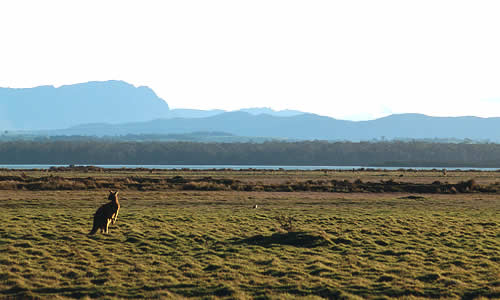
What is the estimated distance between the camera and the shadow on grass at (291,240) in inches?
760

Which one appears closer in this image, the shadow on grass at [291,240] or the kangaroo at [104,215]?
the shadow on grass at [291,240]

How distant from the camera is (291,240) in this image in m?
19.8

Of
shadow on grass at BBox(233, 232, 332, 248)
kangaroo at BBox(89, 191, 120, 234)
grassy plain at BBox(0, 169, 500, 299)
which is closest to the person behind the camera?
grassy plain at BBox(0, 169, 500, 299)

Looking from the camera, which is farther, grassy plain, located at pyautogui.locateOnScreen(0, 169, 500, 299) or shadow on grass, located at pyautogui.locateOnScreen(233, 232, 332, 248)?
shadow on grass, located at pyautogui.locateOnScreen(233, 232, 332, 248)

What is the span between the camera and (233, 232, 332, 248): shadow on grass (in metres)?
19.3

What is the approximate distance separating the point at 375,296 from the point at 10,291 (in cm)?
815

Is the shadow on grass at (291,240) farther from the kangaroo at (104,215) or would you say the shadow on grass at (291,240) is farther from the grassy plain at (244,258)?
the kangaroo at (104,215)

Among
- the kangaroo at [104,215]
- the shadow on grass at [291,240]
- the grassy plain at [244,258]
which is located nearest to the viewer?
the grassy plain at [244,258]

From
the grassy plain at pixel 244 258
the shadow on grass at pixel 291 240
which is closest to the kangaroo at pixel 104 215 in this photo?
the grassy plain at pixel 244 258

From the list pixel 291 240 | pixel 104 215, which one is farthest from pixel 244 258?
pixel 104 215

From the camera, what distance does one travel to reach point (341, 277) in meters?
14.2

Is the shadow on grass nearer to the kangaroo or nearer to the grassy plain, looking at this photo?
the grassy plain

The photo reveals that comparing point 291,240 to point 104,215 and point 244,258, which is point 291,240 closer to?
point 244,258

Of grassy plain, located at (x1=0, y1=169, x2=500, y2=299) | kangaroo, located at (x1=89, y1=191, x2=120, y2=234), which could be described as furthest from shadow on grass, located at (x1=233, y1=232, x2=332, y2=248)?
kangaroo, located at (x1=89, y1=191, x2=120, y2=234)
